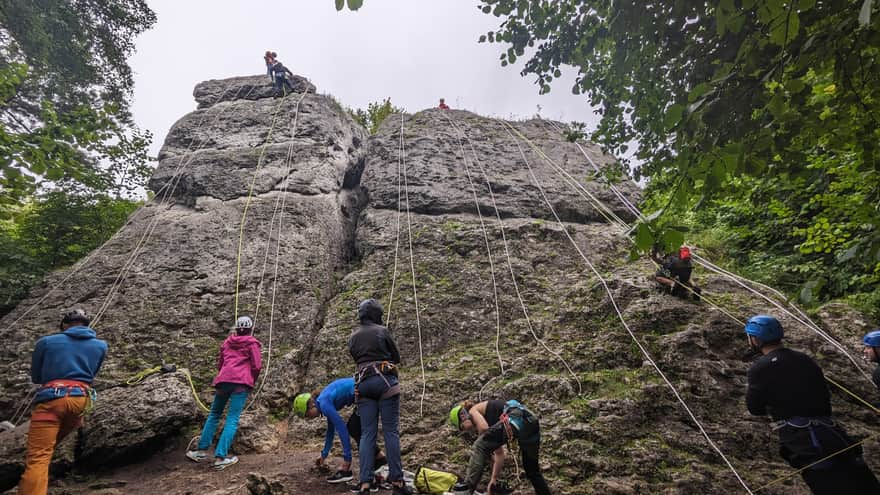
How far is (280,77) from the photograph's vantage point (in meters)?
14.2

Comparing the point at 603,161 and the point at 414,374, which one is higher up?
the point at 603,161

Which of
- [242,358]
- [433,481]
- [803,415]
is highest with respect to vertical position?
[242,358]

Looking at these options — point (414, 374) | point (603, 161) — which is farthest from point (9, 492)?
point (603, 161)

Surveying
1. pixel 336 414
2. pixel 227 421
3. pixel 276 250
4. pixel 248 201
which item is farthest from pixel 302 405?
pixel 248 201

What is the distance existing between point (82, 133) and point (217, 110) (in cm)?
885

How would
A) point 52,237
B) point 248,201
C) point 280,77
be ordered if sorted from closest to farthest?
point 52,237 < point 248,201 < point 280,77

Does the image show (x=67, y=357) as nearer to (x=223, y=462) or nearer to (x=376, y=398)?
(x=223, y=462)

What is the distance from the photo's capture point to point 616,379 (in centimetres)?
552

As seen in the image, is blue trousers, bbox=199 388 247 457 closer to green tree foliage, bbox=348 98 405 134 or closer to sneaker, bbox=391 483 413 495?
sneaker, bbox=391 483 413 495

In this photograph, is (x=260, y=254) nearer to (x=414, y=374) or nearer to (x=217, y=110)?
(x=414, y=374)

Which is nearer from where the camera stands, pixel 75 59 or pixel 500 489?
pixel 500 489

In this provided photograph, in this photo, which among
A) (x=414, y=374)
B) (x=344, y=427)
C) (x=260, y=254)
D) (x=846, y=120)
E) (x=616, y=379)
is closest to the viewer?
(x=846, y=120)

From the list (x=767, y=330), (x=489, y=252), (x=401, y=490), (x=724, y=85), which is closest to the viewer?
(x=724, y=85)

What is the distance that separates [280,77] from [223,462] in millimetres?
12528
